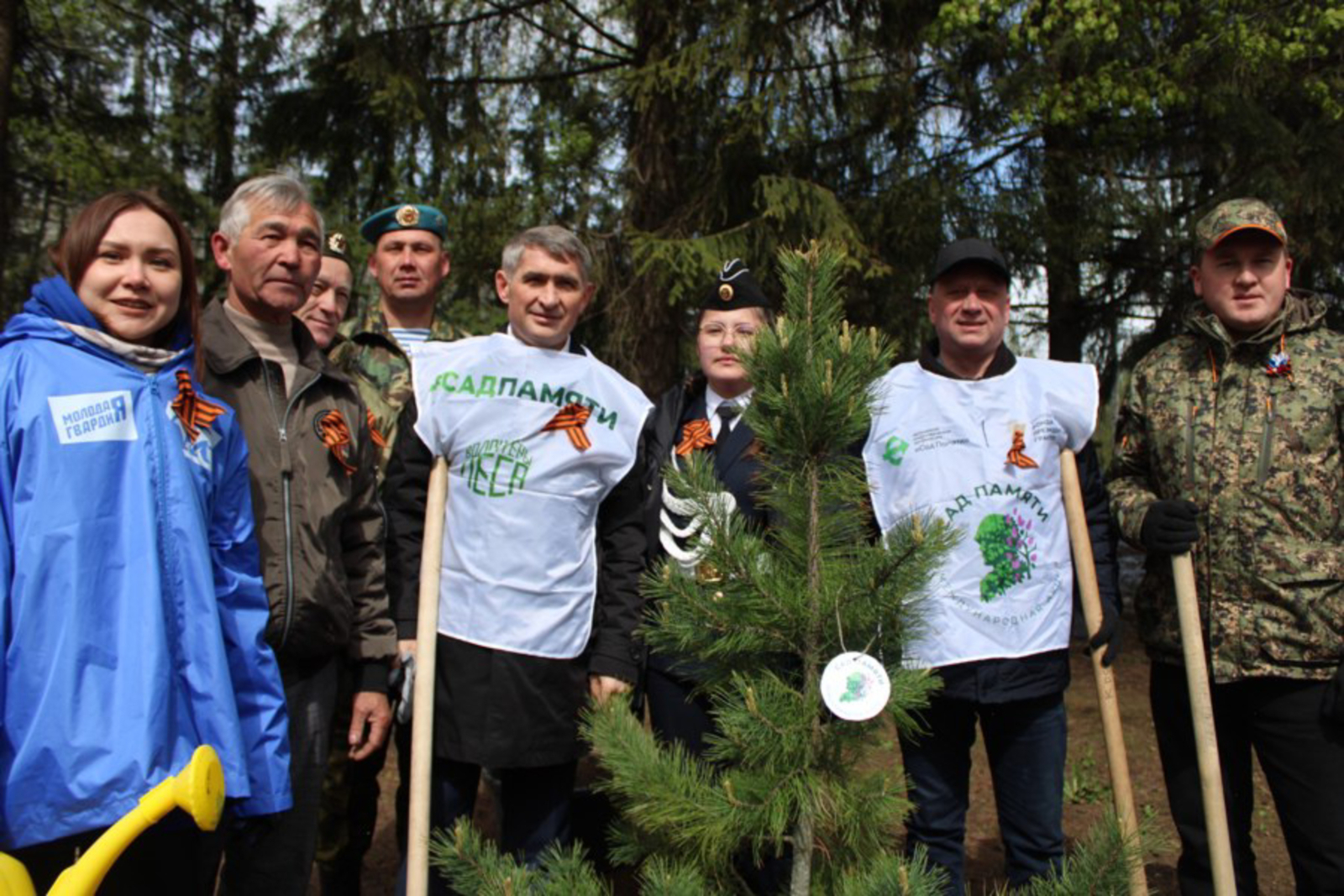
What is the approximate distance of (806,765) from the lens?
175 centimetres

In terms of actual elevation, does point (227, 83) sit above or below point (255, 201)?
above

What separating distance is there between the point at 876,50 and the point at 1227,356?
5.30m

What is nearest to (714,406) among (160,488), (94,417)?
(160,488)

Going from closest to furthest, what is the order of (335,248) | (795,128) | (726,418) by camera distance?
(726,418) < (335,248) < (795,128)

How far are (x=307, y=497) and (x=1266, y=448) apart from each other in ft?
8.60

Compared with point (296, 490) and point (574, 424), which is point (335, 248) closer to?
point (574, 424)

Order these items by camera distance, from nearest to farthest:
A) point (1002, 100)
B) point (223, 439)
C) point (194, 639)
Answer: point (194, 639) → point (223, 439) → point (1002, 100)

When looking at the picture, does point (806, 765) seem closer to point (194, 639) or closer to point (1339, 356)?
point (194, 639)

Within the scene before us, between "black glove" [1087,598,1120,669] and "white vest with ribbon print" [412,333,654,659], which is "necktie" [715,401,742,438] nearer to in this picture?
"white vest with ribbon print" [412,333,654,659]

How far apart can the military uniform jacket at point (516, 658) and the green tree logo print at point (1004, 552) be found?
1.00 metres

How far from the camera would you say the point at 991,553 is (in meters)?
2.85

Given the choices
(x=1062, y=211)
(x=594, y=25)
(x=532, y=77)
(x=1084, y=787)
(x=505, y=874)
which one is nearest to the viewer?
(x=505, y=874)

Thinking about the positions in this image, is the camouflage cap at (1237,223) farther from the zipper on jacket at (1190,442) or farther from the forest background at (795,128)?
the forest background at (795,128)

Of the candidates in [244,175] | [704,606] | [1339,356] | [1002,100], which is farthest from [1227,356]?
[244,175]
